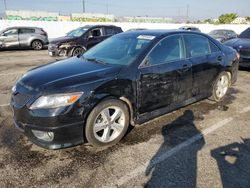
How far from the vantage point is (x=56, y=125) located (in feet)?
11.1

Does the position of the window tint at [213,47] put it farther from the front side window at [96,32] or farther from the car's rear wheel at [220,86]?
the front side window at [96,32]

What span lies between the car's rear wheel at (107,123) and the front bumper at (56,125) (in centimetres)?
16

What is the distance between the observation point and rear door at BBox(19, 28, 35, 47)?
17172 mm

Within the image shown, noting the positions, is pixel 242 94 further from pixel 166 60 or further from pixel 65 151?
pixel 65 151

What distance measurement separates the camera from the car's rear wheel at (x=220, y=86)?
582 centimetres

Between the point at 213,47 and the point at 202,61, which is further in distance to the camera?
the point at 213,47

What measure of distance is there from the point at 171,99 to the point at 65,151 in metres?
2.00

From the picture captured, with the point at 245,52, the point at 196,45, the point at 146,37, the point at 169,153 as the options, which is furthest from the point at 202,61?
the point at 245,52

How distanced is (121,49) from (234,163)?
2.54m

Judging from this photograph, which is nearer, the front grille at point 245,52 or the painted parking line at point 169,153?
the painted parking line at point 169,153

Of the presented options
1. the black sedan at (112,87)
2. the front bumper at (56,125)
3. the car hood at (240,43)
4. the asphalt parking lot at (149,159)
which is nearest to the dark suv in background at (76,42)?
the car hood at (240,43)

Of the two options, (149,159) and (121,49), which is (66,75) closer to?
(121,49)

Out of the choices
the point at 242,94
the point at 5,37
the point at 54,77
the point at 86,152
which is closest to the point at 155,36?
the point at 54,77

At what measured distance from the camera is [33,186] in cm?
300
